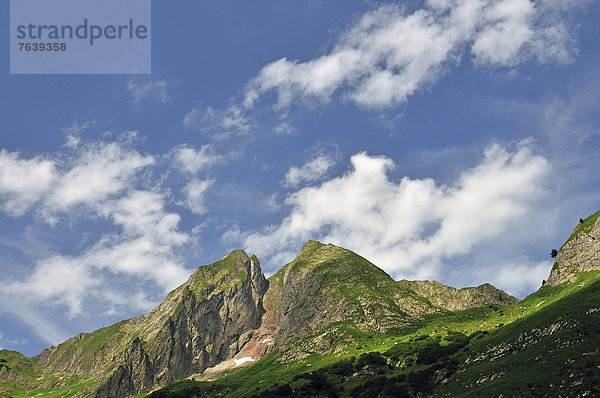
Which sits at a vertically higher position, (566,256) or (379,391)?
(566,256)

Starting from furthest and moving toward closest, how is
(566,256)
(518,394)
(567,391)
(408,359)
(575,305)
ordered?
(566,256), (408,359), (575,305), (518,394), (567,391)

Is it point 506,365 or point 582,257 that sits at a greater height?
point 582,257

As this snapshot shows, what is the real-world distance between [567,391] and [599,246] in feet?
468

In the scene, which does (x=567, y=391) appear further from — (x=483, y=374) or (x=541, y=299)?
(x=541, y=299)

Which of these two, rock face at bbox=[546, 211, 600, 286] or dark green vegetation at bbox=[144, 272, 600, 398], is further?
rock face at bbox=[546, 211, 600, 286]

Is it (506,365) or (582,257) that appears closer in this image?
(506,365)

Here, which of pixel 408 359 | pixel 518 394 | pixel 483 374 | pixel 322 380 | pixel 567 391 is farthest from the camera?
pixel 322 380

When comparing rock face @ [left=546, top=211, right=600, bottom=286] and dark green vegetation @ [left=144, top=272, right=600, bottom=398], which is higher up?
rock face @ [left=546, top=211, right=600, bottom=286]

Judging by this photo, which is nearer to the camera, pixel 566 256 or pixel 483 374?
pixel 483 374

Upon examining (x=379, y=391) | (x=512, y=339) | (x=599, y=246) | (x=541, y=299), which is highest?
(x=599, y=246)

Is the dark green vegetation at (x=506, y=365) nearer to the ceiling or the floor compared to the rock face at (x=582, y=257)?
nearer to the floor

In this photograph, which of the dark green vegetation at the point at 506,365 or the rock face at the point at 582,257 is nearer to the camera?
the dark green vegetation at the point at 506,365

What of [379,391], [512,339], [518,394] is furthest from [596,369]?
[379,391]

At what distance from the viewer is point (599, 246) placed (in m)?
182
